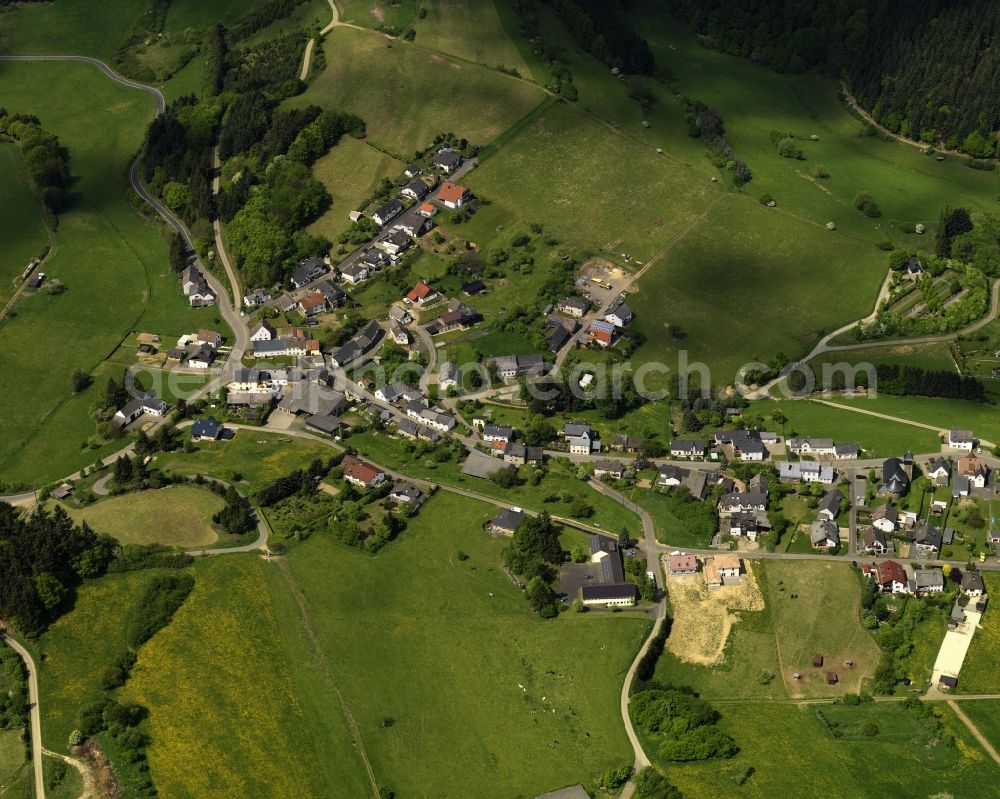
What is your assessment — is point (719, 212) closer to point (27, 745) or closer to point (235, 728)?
point (235, 728)

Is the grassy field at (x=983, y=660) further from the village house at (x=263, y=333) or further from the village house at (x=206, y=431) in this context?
the village house at (x=263, y=333)

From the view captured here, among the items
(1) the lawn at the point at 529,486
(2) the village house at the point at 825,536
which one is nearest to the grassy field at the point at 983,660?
(2) the village house at the point at 825,536

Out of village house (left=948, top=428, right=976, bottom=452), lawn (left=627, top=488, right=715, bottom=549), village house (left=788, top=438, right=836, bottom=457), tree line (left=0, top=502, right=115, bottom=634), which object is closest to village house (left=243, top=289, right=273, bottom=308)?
tree line (left=0, top=502, right=115, bottom=634)

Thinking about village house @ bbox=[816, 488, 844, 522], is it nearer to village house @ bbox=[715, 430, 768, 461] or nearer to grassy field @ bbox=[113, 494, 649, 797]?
village house @ bbox=[715, 430, 768, 461]

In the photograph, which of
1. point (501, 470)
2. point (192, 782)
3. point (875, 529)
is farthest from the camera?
point (501, 470)

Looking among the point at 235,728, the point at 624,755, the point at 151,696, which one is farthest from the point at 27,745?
the point at 624,755

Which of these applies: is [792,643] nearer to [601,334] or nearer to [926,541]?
[926,541]
